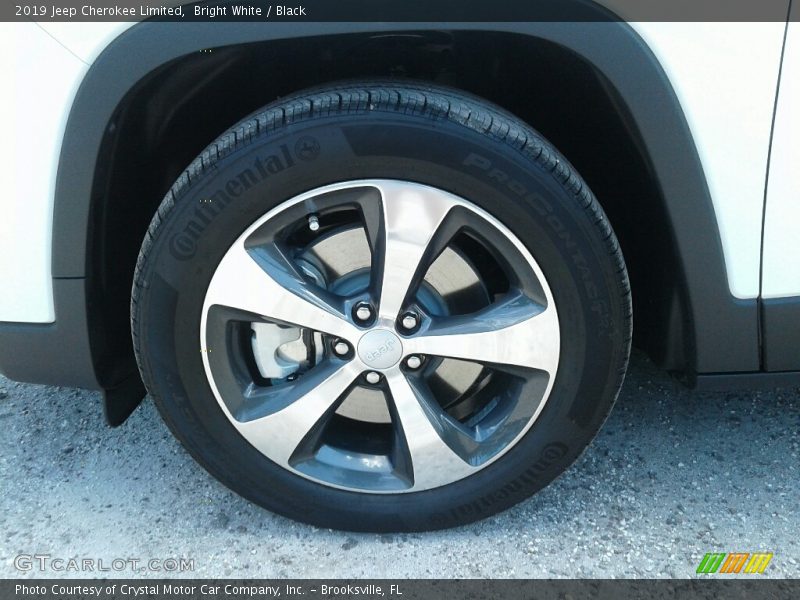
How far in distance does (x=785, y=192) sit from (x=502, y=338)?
0.62 m

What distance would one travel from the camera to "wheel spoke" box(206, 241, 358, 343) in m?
1.58

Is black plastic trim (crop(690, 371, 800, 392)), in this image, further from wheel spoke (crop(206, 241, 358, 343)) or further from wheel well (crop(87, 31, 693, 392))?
wheel spoke (crop(206, 241, 358, 343))

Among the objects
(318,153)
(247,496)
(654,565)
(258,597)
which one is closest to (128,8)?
(318,153)

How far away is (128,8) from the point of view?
143 cm

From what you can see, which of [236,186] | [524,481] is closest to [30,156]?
[236,186]

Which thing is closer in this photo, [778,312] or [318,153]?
[318,153]

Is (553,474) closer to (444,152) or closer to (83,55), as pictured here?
(444,152)

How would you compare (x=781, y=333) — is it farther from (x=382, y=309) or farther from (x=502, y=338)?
(x=382, y=309)

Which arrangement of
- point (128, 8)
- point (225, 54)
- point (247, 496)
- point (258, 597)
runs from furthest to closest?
point (247, 496) → point (258, 597) → point (225, 54) → point (128, 8)

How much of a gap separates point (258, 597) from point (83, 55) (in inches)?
45.1

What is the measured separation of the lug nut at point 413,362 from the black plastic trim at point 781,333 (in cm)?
72

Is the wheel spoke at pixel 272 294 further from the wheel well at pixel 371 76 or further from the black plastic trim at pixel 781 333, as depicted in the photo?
the black plastic trim at pixel 781 333

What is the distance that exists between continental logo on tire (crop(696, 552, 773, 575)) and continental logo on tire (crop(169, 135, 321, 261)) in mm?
1223

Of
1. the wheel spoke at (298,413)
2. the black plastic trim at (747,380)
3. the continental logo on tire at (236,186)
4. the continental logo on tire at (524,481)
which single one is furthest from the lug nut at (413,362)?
the black plastic trim at (747,380)
